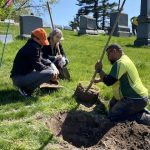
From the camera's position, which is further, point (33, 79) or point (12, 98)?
point (12, 98)

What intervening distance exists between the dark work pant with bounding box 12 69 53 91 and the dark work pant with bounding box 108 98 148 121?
162 centimetres

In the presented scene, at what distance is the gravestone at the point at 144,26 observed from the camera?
21.0m

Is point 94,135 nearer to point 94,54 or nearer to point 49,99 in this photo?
point 49,99

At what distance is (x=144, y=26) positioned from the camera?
2142 centimetres

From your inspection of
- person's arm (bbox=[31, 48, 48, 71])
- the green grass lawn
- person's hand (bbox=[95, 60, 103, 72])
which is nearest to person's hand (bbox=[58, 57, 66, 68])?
the green grass lawn

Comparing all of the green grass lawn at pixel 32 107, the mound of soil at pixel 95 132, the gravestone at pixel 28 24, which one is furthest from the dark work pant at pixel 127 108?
the gravestone at pixel 28 24

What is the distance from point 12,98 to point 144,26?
13251mm

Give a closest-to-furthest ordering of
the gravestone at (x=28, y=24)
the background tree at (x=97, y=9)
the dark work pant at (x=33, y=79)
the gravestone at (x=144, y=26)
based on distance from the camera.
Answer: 1. the dark work pant at (x=33, y=79)
2. the gravestone at (x=144, y=26)
3. the gravestone at (x=28, y=24)
4. the background tree at (x=97, y=9)

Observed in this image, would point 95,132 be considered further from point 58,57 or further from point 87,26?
point 87,26

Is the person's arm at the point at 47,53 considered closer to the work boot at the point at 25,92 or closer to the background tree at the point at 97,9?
the work boot at the point at 25,92

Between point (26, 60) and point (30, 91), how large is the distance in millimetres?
655

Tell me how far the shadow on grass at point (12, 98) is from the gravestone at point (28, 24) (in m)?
11.7

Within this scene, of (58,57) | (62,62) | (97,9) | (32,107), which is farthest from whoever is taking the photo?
(97,9)

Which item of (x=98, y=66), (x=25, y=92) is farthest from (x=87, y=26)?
(x=98, y=66)
